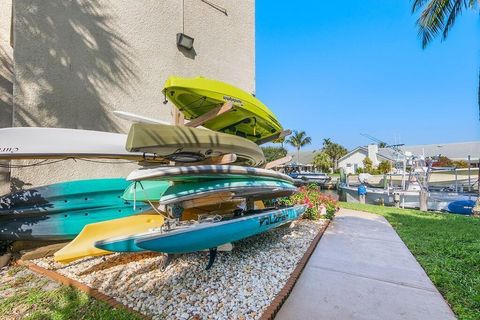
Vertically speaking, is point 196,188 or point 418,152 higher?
point 418,152

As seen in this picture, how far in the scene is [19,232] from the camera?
12.2ft

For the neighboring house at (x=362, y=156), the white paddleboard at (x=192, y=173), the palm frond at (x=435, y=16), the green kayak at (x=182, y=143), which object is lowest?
the white paddleboard at (x=192, y=173)

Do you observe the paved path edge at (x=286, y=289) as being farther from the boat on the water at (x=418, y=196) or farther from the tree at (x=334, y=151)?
the tree at (x=334, y=151)

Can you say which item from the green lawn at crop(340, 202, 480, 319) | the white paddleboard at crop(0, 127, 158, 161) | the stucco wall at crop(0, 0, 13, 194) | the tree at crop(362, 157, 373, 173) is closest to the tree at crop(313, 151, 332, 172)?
the tree at crop(362, 157, 373, 173)

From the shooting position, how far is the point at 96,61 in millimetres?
5219

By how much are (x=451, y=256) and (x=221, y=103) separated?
4333 mm

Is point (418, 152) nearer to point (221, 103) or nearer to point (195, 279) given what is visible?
point (221, 103)

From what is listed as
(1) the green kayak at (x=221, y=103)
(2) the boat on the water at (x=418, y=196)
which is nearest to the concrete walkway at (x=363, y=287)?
(1) the green kayak at (x=221, y=103)

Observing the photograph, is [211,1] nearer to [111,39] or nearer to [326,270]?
[111,39]

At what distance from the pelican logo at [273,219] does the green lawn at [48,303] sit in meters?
1.98

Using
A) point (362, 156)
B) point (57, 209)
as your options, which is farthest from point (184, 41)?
point (362, 156)

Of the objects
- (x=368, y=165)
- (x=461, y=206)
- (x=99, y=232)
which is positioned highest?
(x=368, y=165)

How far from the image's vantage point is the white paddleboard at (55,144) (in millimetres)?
3336

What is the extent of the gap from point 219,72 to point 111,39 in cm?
314
